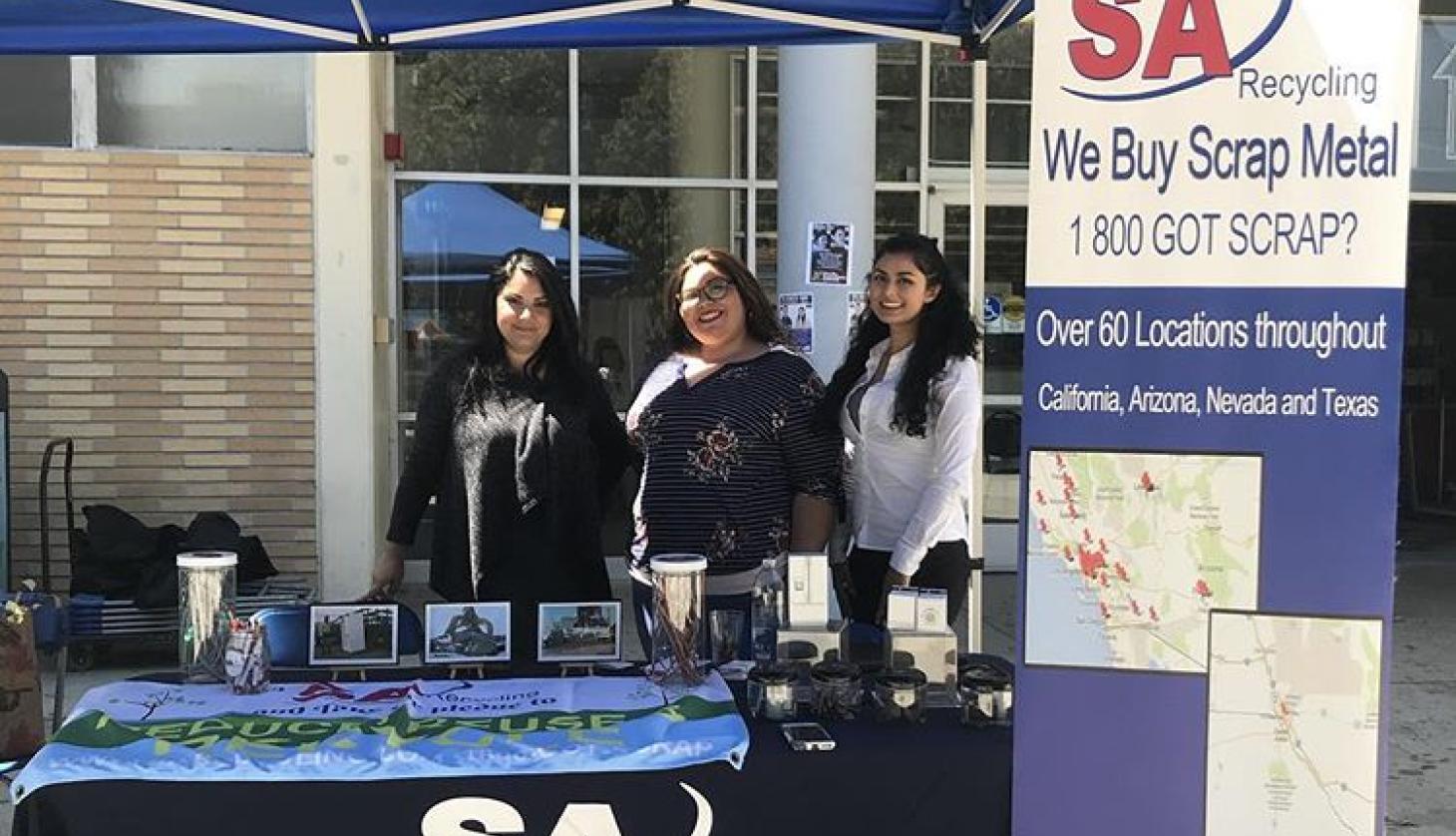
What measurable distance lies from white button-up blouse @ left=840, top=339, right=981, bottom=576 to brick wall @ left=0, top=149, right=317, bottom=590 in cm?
399

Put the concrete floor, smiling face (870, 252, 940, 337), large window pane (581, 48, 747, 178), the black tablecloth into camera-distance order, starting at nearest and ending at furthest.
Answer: the black tablecloth → smiling face (870, 252, 940, 337) → the concrete floor → large window pane (581, 48, 747, 178)

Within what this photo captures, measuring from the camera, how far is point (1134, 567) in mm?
1982

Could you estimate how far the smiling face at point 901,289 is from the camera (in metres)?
3.00

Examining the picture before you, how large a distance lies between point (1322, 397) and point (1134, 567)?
1.28 ft

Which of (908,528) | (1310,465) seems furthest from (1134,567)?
(908,528)

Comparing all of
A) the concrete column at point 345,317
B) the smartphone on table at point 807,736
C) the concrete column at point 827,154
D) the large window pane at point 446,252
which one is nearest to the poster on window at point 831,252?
the concrete column at point 827,154

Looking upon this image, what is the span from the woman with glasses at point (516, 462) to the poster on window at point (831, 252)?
2.24 m

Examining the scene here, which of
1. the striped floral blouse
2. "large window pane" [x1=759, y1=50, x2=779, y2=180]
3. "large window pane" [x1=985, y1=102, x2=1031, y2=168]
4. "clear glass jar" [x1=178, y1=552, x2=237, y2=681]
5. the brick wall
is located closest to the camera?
"clear glass jar" [x1=178, y1=552, x2=237, y2=681]

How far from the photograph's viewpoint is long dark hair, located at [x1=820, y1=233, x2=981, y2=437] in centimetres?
294

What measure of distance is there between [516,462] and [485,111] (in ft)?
14.8

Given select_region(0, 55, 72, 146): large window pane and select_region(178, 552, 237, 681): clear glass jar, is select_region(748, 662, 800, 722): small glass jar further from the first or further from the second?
select_region(0, 55, 72, 146): large window pane

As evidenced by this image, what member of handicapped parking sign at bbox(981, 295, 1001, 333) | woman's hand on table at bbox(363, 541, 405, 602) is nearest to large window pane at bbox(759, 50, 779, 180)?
handicapped parking sign at bbox(981, 295, 1001, 333)

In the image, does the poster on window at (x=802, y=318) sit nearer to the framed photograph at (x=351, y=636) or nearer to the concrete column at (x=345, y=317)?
the concrete column at (x=345, y=317)

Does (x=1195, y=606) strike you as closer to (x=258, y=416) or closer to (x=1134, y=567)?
(x=1134, y=567)
